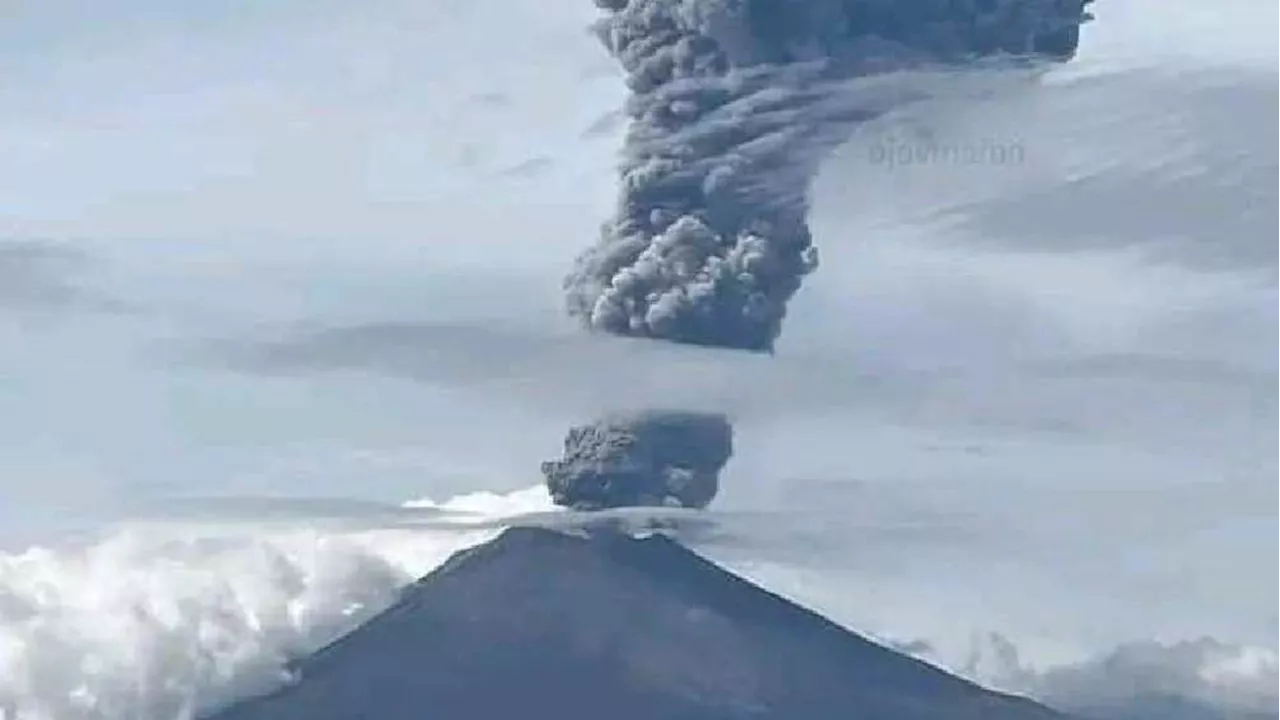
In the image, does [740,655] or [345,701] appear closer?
[345,701]

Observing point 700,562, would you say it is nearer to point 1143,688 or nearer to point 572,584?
point 572,584

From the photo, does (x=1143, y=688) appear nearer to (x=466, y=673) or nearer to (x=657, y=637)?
(x=657, y=637)

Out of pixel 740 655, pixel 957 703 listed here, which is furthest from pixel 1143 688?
pixel 740 655

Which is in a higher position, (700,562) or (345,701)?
(700,562)

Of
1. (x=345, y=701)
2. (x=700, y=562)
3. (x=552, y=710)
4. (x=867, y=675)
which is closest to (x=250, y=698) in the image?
(x=345, y=701)

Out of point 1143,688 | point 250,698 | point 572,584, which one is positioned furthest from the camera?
point 1143,688

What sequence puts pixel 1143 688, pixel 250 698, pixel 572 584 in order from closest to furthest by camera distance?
pixel 250 698
pixel 572 584
pixel 1143 688
